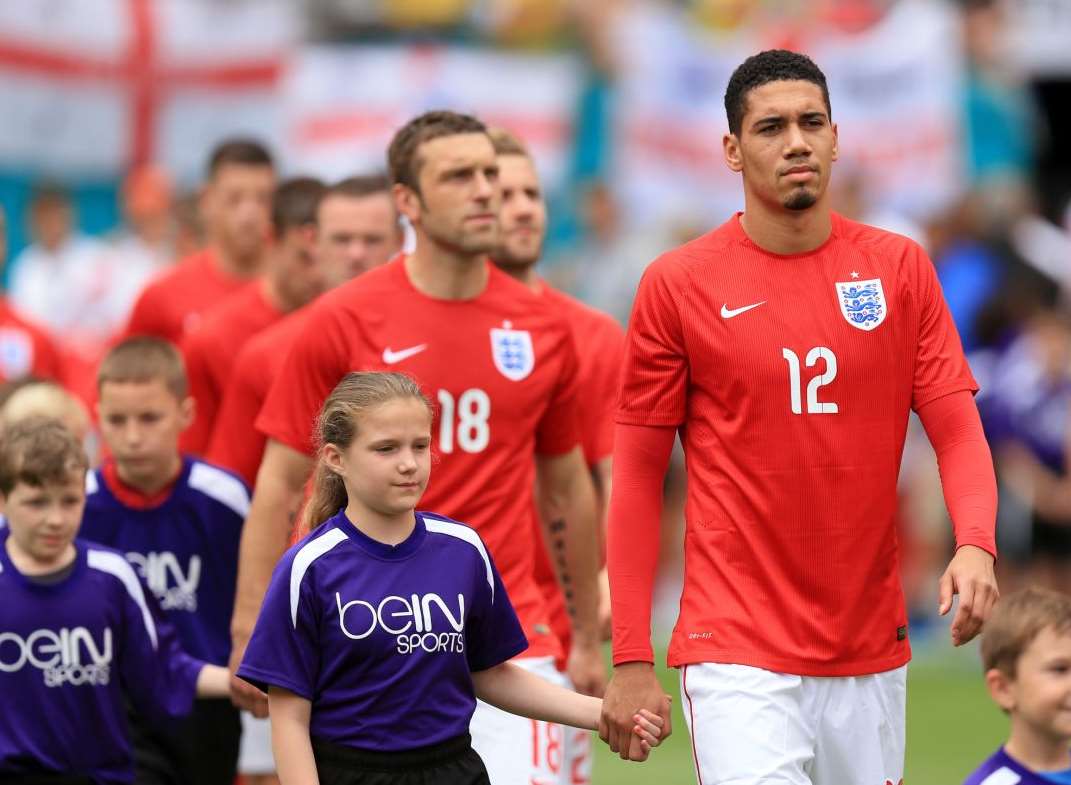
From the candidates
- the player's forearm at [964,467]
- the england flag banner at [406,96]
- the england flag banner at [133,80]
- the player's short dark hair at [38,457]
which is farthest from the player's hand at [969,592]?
the england flag banner at [133,80]

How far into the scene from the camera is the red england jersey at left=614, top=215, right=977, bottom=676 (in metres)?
6.55

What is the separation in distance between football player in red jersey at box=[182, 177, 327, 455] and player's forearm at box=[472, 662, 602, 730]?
3383mm

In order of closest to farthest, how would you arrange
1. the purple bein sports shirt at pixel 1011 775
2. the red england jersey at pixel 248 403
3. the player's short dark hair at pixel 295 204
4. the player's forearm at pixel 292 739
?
the player's forearm at pixel 292 739 < the purple bein sports shirt at pixel 1011 775 < the red england jersey at pixel 248 403 < the player's short dark hair at pixel 295 204

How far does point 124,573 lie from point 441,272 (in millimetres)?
1499

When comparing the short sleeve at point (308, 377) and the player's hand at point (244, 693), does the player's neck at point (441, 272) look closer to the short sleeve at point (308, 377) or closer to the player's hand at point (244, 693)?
the short sleeve at point (308, 377)

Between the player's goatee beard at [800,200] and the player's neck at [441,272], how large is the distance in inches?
64.7

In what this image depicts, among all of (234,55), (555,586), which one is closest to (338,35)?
(234,55)

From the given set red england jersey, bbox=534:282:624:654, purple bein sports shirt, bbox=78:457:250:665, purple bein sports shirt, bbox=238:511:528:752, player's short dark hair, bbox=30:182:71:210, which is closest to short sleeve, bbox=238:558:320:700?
purple bein sports shirt, bbox=238:511:528:752

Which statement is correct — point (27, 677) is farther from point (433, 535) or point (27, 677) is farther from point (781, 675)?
point (781, 675)

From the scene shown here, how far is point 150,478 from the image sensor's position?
8.60 m

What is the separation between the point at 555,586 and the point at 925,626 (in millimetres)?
8654

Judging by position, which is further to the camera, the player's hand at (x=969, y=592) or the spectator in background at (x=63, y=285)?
the spectator in background at (x=63, y=285)

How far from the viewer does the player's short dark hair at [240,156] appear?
1166cm

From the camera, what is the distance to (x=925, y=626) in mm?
16922
